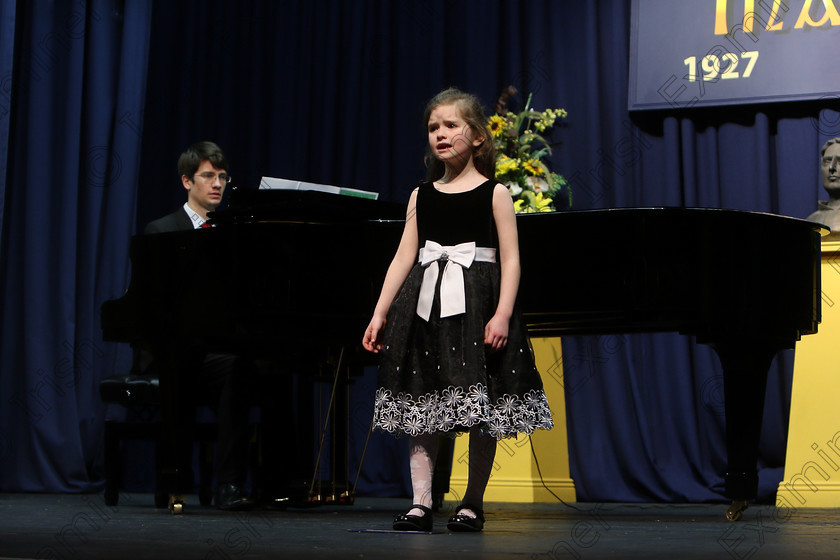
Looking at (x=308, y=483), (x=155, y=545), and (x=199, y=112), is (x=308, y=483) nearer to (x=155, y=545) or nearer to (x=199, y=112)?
(x=155, y=545)

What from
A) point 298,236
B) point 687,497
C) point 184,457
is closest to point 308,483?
point 184,457

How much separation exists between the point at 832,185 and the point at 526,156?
134cm

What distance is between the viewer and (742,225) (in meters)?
3.19

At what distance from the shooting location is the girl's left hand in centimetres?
248

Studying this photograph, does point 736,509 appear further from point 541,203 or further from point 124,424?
point 124,424

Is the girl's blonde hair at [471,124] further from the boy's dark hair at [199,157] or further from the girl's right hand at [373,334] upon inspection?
the boy's dark hair at [199,157]

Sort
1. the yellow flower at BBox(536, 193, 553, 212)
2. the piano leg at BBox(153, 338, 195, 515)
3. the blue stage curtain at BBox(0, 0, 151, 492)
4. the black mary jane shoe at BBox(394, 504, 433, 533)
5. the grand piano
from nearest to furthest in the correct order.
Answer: the black mary jane shoe at BBox(394, 504, 433, 533) → the grand piano → the piano leg at BBox(153, 338, 195, 515) → the yellow flower at BBox(536, 193, 553, 212) → the blue stage curtain at BBox(0, 0, 151, 492)

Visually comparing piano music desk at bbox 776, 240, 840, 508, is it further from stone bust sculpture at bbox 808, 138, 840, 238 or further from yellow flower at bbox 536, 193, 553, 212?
yellow flower at bbox 536, 193, 553, 212

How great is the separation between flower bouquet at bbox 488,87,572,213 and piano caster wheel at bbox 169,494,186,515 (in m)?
1.87

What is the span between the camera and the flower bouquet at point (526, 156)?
4.52 metres

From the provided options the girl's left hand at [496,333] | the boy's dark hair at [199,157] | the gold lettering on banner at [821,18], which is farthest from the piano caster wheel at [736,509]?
the gold lettering on banner at [821,18]

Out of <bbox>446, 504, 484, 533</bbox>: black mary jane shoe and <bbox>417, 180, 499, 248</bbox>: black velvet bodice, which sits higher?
<bbox>417, 180, 499, 248</bbox>: black velvet bodice

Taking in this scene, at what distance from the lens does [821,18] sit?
4719 mm

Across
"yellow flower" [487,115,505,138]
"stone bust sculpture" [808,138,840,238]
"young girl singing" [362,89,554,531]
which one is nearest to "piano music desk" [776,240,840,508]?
"stone bust sculpture" [808,138,840,238]
